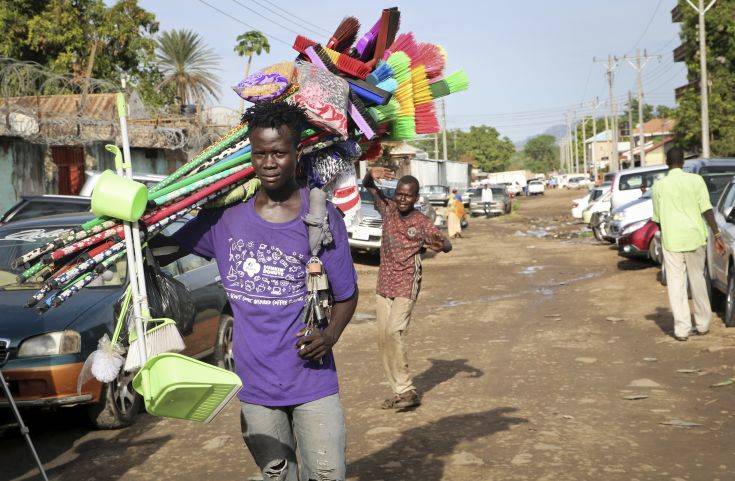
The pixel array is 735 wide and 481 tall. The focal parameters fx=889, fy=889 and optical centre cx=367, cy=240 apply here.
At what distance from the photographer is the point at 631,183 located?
866 inches

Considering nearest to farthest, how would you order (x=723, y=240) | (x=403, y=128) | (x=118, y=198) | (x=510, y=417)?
(x=118, y=198) < (x=403, y=128) < (x=510, y=417) < (x=723, y=240)

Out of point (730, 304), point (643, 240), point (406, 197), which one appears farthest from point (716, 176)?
point (406, 197)

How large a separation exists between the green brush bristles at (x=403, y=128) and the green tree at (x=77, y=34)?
75.8 feet

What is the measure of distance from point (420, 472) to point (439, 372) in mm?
3205

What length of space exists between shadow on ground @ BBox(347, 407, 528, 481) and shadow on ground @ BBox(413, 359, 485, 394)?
1.14 meters

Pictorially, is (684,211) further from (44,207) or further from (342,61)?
(44,207)

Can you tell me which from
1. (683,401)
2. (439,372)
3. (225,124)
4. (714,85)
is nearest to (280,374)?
(683,401)

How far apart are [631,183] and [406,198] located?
15.8 meters

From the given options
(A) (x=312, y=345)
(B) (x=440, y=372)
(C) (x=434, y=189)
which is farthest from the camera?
(C) (x=434, y=189)

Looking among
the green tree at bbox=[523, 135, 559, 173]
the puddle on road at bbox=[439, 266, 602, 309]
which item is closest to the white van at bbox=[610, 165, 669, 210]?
the puddle on road at bbox=[439, 266, 602, 309]

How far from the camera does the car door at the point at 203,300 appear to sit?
806cm

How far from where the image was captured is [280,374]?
3.44 meters

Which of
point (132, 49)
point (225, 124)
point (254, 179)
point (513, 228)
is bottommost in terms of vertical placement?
point (513, 228)

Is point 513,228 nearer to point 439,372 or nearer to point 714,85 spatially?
point 714,85
